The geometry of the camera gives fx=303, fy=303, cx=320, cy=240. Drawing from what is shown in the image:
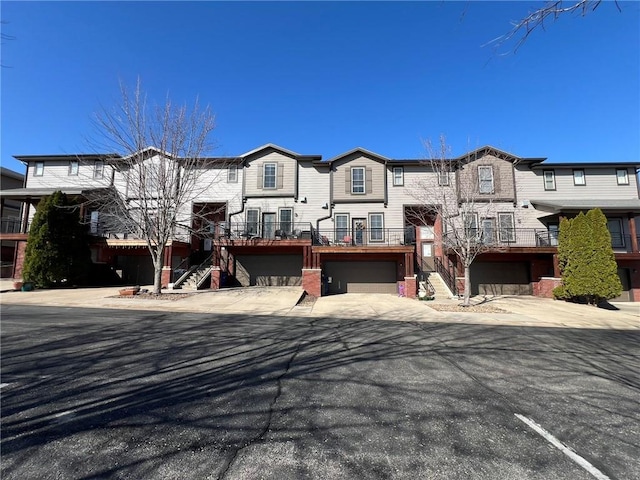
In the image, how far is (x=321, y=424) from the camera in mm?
3225

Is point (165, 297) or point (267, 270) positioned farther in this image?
point (267, 270)

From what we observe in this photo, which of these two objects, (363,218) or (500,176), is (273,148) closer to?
(363,218)

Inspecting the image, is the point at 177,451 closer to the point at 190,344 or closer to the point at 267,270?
the point at 190,344

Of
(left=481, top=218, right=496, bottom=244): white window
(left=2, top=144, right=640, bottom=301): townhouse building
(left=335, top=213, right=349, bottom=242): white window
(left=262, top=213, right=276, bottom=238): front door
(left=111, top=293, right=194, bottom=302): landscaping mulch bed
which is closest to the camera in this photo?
(left=111, top=293, right=194, bottom=302): landscaping mulch bed

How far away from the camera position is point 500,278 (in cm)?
1939

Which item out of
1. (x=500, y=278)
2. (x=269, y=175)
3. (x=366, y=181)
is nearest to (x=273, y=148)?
(x=269, y=175)

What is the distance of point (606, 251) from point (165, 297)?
20949mm

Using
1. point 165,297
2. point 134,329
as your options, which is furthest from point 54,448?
point 165,297

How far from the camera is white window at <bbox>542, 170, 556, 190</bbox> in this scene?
19.6 metres

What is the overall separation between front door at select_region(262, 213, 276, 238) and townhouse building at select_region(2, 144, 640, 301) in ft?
0.22

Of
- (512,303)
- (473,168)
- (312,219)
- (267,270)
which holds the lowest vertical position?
(512,303)

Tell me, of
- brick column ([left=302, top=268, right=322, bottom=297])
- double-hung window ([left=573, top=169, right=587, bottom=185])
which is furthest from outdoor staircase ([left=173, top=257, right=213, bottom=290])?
double-hung window ([left=573, top=169, right=587, bottom=185])

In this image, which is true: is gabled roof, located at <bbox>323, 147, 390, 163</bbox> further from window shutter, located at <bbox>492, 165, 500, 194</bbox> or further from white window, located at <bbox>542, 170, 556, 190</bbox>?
white window, located at <bbox>542, 170, 556, 190</bbox>

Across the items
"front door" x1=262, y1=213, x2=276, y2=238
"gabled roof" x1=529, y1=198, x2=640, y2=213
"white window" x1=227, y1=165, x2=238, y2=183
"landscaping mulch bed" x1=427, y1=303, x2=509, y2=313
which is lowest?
"landscaping mulch bed" x1=427, y1=303, x2=509, y2=313
